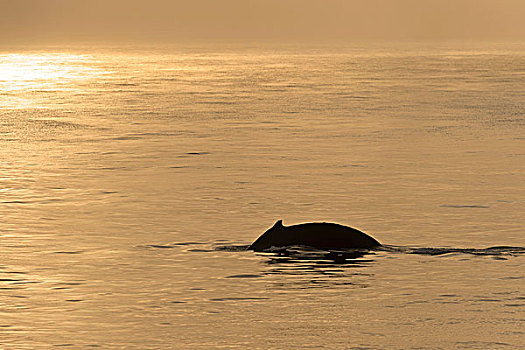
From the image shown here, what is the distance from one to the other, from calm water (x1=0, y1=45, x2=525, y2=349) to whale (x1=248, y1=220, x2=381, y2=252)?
347 millimetres

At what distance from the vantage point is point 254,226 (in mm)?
19781

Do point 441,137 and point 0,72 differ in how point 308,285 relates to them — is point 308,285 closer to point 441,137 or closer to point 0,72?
point 441,137

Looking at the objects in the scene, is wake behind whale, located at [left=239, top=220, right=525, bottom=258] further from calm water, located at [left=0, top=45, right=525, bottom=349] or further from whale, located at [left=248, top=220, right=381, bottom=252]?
calm water, located at [left=0, top=45, right=525, bottom=349]

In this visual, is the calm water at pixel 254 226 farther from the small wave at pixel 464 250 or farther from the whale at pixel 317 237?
the whale at pixel 317 237

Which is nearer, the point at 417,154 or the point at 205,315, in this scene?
the point at 205,315

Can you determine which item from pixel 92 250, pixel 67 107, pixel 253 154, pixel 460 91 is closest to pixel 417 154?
pixel 253 154

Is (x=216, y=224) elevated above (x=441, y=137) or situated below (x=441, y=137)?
below

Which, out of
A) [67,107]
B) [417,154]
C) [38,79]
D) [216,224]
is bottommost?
[216,224]

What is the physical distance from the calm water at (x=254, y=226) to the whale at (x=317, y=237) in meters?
0.35

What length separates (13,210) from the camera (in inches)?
843

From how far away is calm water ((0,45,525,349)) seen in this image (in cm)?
1321

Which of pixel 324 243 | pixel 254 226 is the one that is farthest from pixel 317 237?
pixel 254 226

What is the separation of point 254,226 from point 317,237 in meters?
2.85

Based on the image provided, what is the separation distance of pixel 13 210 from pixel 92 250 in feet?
13.6
